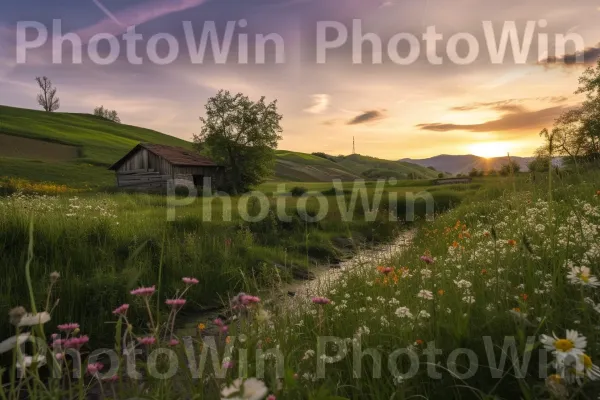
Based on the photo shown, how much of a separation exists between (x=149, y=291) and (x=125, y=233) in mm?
10045

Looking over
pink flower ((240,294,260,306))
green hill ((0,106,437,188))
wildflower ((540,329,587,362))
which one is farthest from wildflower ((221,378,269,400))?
green hill ((0,106,437,188))

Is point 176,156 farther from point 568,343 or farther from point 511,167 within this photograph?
point 568,343

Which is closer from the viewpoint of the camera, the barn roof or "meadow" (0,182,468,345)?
"meadow" (0,182,468,345)

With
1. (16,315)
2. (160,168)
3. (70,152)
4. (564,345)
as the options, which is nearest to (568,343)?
(564,345)

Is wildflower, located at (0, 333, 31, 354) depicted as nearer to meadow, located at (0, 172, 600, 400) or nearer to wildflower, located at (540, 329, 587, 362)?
meadow, located at (0, 172, 600, 400)

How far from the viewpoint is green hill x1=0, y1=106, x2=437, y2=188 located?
44531 millimetres

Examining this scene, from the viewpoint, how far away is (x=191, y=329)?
8234 millimetres

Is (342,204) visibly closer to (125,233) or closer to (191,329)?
(125,233)

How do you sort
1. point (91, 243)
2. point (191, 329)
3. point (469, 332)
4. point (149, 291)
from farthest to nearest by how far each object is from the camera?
1. point (91, 243)
2. point (191, 329)
3. point (469, 332)
4. point (149, 291)

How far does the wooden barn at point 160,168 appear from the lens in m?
41.2

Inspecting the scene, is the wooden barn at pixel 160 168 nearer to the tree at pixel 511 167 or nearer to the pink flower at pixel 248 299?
the tree at pixel 511 167

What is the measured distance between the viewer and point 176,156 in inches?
1681

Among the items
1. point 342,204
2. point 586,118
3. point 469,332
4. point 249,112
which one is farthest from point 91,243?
point 586,118

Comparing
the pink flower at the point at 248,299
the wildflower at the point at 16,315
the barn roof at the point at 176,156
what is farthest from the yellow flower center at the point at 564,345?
the barn roof at the point at 176,156
